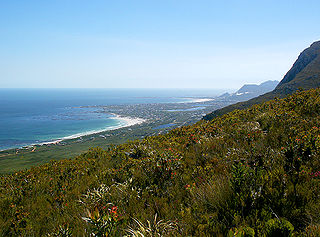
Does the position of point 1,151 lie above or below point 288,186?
below

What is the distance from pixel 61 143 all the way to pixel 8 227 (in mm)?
116437

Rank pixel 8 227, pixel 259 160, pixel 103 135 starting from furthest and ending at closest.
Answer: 1. pixel 103 135
2. pixel 259 160
3. pixel 8 227

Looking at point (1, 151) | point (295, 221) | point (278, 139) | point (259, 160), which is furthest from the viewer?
point (1, 151)

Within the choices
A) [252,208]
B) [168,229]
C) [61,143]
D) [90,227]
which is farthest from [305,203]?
[61,143]

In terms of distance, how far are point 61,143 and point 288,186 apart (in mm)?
119563

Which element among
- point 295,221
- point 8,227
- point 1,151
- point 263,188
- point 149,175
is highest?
point 263,188

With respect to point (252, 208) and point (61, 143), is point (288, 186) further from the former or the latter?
point (61, 143)

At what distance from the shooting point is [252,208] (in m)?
2.71

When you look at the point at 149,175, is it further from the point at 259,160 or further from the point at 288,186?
the point at 288,186

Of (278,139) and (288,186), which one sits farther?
(278,139)

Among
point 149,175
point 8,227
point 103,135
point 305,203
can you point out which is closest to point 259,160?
point 305,203

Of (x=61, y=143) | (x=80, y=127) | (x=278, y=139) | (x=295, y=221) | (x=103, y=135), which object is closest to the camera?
(x=295, y=221)

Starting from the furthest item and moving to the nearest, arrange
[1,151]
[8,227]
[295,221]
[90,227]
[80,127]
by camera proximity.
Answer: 1. [80,127]
2. [1,151]
3. [8,227]
4. [90,227]
5. [295,221]

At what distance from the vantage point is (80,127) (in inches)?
5699
